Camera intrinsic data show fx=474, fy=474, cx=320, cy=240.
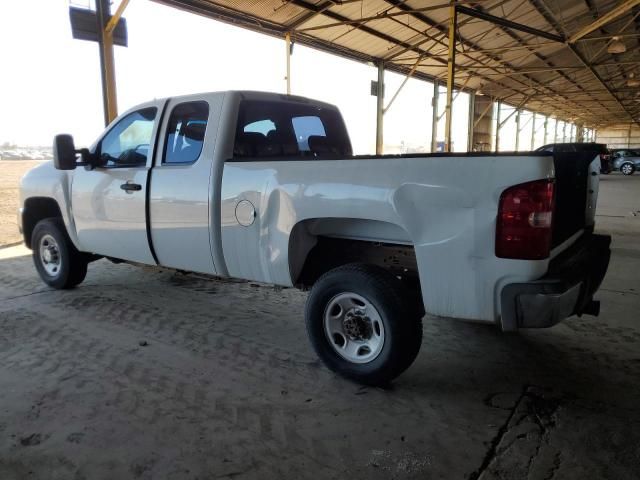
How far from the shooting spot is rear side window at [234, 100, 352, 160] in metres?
3.75

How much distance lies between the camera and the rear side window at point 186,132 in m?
3.74

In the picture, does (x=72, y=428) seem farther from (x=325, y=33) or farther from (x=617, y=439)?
(x=325, y=33)

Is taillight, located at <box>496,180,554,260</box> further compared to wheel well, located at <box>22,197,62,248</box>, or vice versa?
wheel well, located at <box>22,197,62,248</box>

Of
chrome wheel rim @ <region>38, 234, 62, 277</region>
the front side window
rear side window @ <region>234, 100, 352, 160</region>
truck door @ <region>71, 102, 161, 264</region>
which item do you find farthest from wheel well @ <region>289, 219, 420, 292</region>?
chrome wheel rim @ <region>38, 234, 62, 277</region>

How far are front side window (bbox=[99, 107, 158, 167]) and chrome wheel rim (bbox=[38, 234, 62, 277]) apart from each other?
1.38 metres

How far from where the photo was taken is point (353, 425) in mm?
2652

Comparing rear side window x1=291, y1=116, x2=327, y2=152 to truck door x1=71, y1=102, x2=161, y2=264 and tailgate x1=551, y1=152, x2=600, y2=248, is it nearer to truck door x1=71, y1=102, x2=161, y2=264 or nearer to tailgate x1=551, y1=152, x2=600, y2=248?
truck door x1=71, y1=102, x2=161, y2=264

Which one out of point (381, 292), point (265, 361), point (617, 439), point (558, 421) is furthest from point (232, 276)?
point (617, 439)

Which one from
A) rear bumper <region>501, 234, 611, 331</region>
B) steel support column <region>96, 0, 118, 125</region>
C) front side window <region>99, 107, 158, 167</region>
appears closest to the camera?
rear bumper <region>501, 234, 611, 331</region>

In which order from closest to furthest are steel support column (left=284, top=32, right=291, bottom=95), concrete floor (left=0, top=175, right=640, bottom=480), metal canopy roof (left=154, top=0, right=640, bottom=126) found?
concrete floor (left=0, top=175, right=640, bottom=480), metal canopy roof (left=154, top=0, right=640, bottom=126), steel support column (left=284, top=32, right=291, bottom=95)

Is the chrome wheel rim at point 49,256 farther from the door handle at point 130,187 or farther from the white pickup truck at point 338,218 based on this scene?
the door handle at point 130,187

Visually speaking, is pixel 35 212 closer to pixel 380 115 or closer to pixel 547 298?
pixel 547 298

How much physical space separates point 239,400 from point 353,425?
A: 2.41ft

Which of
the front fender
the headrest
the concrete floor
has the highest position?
the headrest
